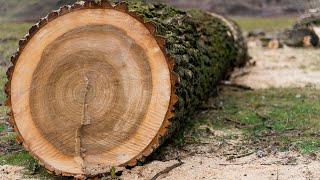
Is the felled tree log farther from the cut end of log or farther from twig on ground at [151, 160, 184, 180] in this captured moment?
twig on ground at [151, 160, 184, 180]

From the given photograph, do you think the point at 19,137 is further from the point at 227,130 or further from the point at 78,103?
the point at 227,130

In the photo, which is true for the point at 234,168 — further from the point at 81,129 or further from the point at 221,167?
the point at 81,129

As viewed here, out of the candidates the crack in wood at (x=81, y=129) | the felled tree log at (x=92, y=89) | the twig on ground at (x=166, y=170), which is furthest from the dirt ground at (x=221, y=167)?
the crack in wood at (x=81, y=129)

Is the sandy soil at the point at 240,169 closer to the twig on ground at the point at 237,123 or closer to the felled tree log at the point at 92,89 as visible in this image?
the felled tree log at the point at 92,89

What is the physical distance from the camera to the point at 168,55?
4781 millimetres

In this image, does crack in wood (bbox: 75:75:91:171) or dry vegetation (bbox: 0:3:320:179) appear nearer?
crack in wood (bbox: 75:75:91:171)

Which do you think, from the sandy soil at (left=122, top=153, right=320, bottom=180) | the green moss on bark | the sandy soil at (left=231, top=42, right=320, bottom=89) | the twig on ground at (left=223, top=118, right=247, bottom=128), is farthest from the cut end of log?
the sandy soil at (left=231, top=42, right=320, bottom=89)

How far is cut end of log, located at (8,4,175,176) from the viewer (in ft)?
15.6

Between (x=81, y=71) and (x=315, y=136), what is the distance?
2339 mm

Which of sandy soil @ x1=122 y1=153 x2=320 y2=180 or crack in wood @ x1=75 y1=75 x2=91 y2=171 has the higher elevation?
crack in wood @ x1=75 y1=75 x2=91 y2=171

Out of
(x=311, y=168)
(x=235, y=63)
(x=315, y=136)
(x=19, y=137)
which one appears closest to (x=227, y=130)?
(x=315, y=136)

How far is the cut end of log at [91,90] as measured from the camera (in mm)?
4742

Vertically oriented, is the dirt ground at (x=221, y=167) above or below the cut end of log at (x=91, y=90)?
below

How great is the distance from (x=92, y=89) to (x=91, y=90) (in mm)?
13
